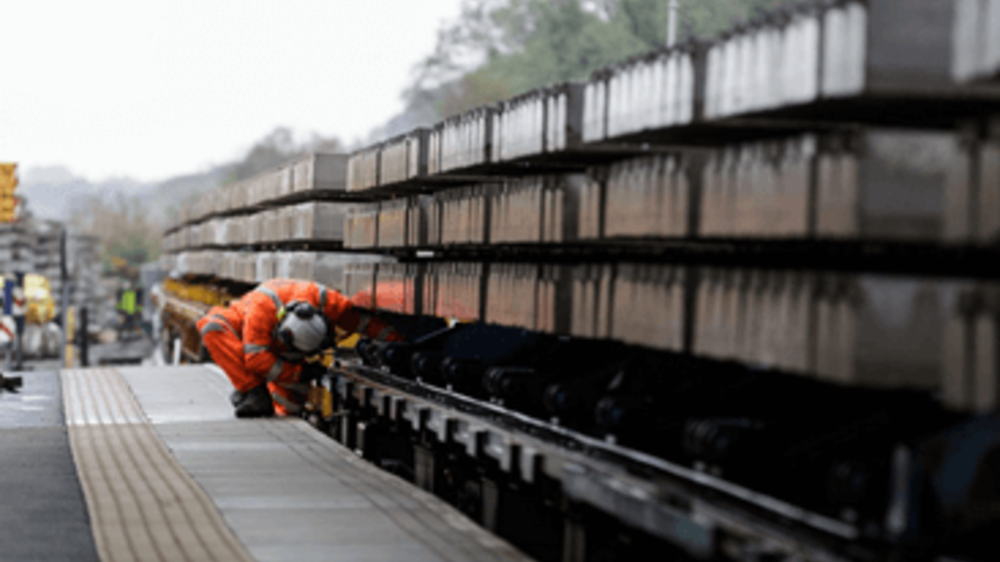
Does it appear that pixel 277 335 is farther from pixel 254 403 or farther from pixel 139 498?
pixel 139 498

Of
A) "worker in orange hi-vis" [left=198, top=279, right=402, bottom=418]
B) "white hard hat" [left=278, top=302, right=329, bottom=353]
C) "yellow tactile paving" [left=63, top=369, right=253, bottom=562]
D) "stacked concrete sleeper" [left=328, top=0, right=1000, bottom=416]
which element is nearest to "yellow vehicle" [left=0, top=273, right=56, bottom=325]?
"worker in orange hi-vis" [left=198, top=279, right=402, bottom=418]

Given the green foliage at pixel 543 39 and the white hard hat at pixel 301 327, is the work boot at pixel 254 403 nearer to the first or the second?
the white hard hat at pixel 301 327

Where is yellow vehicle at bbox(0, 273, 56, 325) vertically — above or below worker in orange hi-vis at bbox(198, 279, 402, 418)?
below

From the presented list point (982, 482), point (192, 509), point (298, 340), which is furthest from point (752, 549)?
point (298, 340)

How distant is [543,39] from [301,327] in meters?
61.3

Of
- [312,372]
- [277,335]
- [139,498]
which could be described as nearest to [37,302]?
[312,372]

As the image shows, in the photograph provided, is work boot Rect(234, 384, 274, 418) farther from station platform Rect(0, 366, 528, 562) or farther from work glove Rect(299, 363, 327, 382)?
work glove Rect(299, 363, 327, 382)

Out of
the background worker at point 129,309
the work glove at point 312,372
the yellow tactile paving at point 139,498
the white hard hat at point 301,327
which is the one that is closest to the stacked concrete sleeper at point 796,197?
the yellow tactile paving at point 139,498

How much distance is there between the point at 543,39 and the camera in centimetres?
7369

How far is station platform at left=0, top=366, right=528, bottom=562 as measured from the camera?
772 centimetres

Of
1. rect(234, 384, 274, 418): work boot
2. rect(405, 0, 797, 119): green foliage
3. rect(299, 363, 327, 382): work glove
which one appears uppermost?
rect(405, 0, 797, 119): green foliage

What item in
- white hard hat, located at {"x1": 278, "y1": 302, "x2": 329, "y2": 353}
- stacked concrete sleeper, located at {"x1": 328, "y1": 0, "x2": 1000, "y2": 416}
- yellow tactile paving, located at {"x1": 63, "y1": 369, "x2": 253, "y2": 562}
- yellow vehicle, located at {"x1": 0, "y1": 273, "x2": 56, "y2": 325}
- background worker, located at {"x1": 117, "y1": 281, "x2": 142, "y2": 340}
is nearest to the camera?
stacked concrete sleeper, located at {"x1": 328, "y1": 0, "x2": 1000, "y2": 416}

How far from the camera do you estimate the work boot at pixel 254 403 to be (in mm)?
14328

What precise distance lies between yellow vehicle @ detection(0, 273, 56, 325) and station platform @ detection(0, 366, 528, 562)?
28672mm
